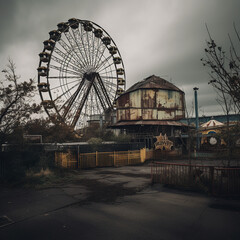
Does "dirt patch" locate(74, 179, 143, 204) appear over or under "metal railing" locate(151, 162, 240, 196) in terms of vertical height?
under

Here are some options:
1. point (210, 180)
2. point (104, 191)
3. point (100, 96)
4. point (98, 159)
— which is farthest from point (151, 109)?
point (104, 191)

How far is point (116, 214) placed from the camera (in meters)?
5.99

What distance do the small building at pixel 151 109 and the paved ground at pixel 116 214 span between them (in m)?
21.2

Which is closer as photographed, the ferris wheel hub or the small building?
the small building

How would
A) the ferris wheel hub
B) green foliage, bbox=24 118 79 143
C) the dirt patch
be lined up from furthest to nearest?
the ferris wheel hub, green foliage, bbox=24 118 79 143, the dirt patch

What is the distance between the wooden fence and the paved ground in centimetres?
554

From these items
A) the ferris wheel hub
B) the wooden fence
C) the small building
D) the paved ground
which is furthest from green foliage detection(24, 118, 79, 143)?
the ferris wheel hub

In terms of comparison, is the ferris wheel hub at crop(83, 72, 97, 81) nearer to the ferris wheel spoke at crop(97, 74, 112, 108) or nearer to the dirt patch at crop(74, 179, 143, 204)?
the ferris wheel spoke at crop(97, 74, 112, 108)

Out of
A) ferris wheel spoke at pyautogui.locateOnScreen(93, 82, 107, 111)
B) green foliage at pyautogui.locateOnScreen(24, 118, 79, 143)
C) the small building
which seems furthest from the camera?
ferris wheel spoke at pyautogui.locateOnScreen(93, 82, 107, 111)

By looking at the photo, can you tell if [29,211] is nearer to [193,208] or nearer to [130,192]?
[130,192]

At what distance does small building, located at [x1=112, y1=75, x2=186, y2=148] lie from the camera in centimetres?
2992

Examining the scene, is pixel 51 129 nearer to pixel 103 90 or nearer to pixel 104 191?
pixel 104 191

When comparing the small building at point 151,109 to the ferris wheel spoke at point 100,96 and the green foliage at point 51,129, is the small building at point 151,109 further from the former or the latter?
the green foliage at point 51,129

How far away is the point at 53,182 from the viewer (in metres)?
10.6
